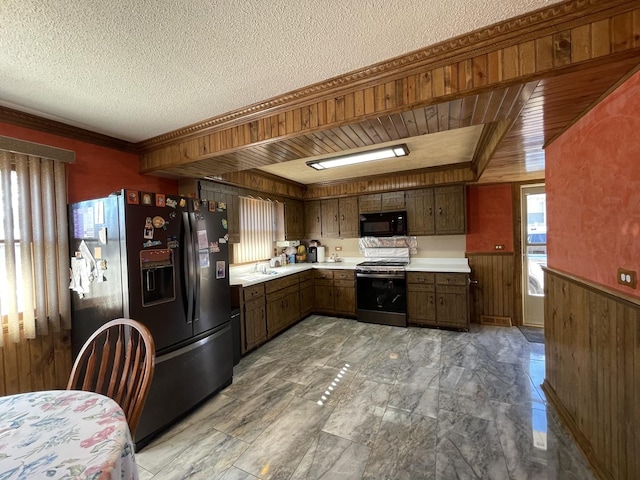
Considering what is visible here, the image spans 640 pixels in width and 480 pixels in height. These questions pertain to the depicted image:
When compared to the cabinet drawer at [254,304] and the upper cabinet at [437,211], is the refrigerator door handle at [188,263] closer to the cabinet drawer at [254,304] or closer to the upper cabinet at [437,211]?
the cabinet drawer at [254,304]

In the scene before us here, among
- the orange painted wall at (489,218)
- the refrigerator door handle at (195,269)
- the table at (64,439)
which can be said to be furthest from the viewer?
the orange painted wall at (489,218)

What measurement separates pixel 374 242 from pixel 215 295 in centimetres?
319

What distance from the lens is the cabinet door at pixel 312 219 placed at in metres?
5.08

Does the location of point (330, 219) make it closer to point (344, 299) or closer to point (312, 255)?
point (312, 255)

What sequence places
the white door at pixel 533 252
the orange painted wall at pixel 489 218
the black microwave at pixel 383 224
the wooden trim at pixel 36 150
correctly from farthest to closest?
the black microwave at pixel 383 224 < the orange painted wall at pixel 489 218 < the white door at pixel 533 252 < the wooden trim at pixel 36 150


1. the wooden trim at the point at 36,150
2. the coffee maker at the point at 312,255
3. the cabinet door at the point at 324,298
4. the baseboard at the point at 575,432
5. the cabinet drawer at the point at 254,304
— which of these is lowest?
the baseboard at the point at 575,432

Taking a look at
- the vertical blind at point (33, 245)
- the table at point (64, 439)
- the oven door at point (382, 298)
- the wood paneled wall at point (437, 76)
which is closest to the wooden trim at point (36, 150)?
the vertical blind at point (33, 245)

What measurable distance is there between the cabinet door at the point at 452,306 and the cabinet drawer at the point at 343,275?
1.35 m

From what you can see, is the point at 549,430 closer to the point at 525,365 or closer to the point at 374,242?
the point at 525,365

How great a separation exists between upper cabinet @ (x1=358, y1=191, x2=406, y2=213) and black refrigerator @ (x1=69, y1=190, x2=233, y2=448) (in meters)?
2.88

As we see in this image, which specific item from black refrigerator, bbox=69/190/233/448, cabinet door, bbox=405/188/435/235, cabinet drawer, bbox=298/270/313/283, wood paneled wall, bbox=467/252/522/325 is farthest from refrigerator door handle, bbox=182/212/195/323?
wood paneled wall, bbox=467/252/522/325

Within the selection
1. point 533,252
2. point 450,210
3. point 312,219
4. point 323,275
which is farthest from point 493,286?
point 312,219

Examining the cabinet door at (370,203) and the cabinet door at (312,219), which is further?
the cabinet door at (312,219)

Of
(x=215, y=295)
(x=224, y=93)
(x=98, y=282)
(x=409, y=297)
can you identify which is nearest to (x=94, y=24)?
(x=224, y=93)
